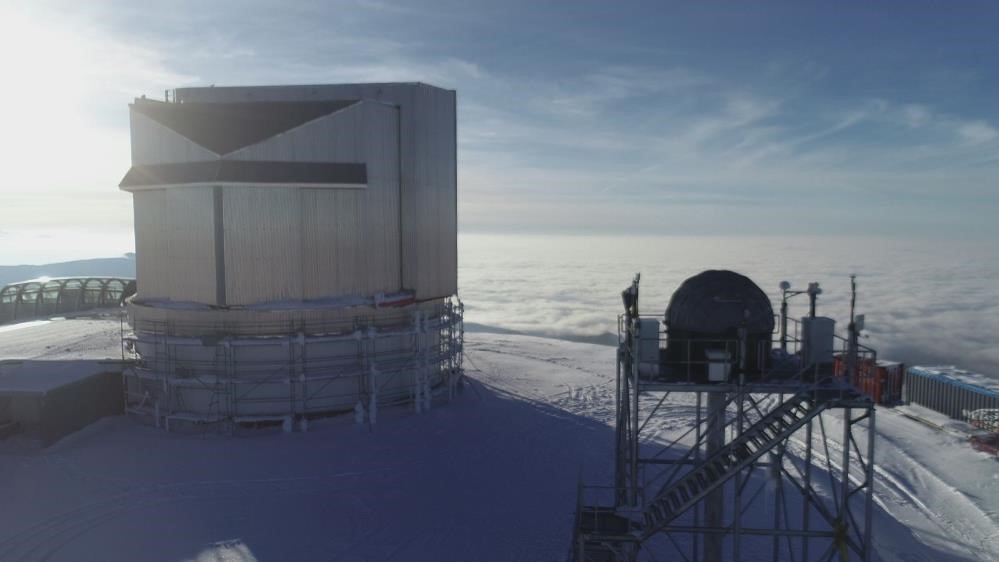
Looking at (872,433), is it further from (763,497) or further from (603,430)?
(603,430)

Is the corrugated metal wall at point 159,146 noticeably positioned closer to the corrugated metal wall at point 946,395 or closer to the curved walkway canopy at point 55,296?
the curved walkway canopy at point 55,296

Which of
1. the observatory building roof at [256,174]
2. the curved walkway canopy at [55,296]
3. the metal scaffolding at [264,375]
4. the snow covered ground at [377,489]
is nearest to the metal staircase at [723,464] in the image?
the snow covered ground at [377,489]

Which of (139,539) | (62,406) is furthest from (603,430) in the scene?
(62,406)

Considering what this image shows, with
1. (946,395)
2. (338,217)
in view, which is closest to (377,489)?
(338,217)

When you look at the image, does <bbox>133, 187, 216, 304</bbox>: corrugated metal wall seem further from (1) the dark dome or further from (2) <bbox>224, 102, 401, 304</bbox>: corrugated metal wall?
(1) the dark dome

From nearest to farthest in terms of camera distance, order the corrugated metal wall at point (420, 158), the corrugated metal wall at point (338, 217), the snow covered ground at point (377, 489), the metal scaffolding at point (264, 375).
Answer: the snow covered ground at point (377, 489) < the metal scaffolding at point (264, 375) < the corrugated metal wall at point (338, 217) < the corrugated metal wall at point (420, 158)

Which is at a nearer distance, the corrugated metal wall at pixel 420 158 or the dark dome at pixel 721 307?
the dark dome at pixel 721 307

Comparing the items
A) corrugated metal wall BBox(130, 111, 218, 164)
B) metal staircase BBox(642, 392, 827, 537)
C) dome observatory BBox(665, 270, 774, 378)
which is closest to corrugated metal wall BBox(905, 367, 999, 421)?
dome observatory BBox(665, 270, 774, 378)
